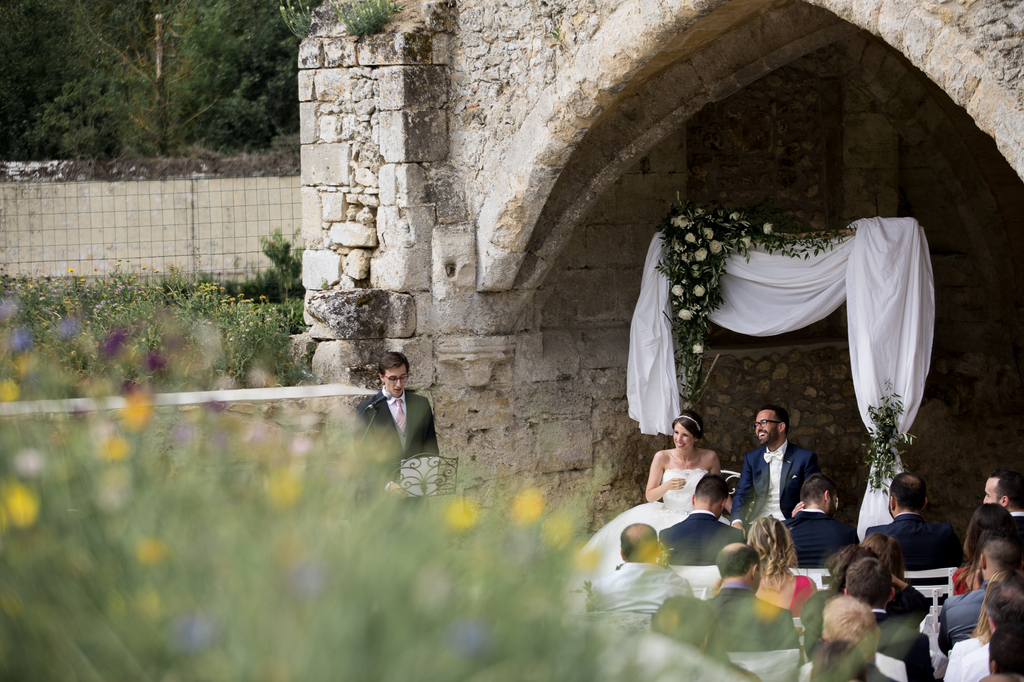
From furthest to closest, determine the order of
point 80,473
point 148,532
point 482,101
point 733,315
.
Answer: point 733,315
point 482,101
point 80,473
point 148,532

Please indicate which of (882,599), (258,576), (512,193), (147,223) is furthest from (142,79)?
(258,576)

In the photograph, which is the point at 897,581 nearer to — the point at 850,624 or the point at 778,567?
the point at 778,567

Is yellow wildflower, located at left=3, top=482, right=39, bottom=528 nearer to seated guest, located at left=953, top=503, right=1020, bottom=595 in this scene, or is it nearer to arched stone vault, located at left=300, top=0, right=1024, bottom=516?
seated guest, located at left=953, top=503, right=1020, bottom=595

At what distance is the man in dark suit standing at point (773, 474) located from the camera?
4633mm

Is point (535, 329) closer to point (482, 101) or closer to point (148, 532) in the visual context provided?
point (482, 101)

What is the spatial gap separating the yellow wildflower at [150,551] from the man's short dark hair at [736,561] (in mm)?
1842

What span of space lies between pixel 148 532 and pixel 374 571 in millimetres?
338

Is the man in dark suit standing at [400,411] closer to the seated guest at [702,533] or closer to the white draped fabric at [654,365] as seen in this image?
the seated guest at [702,533]

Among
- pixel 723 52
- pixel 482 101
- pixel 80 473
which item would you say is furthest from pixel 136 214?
pixel 80 473

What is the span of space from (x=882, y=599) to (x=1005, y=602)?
0.33m

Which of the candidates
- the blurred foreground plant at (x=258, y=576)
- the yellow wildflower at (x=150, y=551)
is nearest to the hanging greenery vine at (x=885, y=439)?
the blurred foreground plant at (x=258, y=576)

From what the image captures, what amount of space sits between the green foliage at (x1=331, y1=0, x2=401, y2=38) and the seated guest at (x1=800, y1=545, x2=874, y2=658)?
4.05 m

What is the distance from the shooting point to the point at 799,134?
766 cm

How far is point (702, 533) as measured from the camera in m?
3.66
